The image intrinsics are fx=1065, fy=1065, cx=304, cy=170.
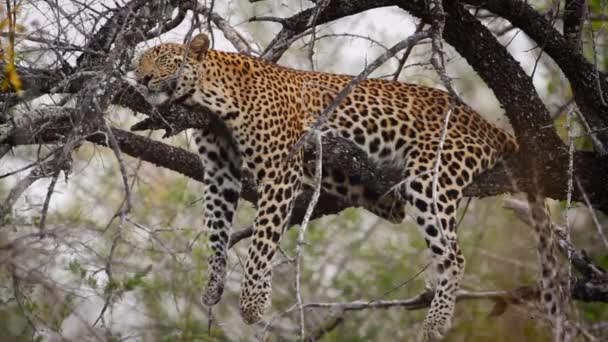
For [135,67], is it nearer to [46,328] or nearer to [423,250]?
[46,328]

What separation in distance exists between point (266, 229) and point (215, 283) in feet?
A: 2.28

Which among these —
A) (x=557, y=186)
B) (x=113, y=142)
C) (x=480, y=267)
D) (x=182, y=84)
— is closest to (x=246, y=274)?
(x=182, y=84)

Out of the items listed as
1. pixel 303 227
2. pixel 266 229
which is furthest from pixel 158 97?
pixel 303 227

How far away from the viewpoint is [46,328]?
5.66 m

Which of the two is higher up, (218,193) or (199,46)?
(199,46)

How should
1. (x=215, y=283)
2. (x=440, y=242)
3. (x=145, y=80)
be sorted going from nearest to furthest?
(x=145, y=80) < (x=440, y=242) < (x=215, y=283)

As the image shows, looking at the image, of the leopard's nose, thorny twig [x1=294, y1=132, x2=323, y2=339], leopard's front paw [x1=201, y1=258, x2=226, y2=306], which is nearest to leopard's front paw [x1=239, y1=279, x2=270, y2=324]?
leopard's front paw [x1=201, y1=258, x2=226, y2=306]

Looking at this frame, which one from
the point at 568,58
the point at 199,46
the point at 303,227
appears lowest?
the point at 303,227

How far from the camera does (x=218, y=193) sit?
8781mm

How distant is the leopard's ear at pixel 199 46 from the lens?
8.42 metres

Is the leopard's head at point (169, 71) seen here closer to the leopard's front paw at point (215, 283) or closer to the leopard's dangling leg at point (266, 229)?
the leopard's dangling leg at point (266, 229)

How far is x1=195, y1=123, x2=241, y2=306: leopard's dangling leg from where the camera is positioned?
8625 millimetres

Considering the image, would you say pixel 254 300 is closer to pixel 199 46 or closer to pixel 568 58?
pixel 199 46

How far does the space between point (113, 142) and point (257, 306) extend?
11.4ft
